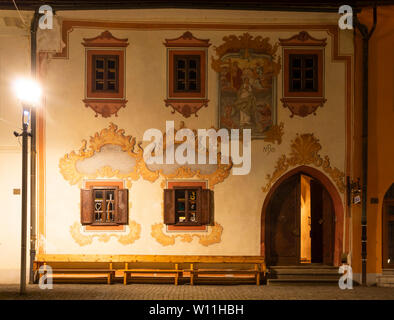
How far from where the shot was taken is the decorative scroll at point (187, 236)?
1280cm

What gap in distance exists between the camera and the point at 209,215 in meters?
12.8

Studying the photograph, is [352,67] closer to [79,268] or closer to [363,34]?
[363,34]

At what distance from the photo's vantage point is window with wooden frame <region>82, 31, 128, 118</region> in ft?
42.2

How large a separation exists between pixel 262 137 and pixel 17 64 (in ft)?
23.9

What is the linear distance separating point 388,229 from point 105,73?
9.46 m

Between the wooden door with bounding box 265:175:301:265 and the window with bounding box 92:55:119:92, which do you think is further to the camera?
the wooden door with bounding box 265:175:301:265

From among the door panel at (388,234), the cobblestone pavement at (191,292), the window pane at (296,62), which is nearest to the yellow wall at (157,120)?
the window pane at (296,62)

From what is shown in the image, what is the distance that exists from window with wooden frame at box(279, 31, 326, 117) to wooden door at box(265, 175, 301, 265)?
214 centimetres

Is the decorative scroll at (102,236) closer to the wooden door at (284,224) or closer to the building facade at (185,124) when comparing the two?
the building facade at (185,124)

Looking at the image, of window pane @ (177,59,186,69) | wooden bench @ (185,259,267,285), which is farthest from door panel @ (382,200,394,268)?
window pane @ (177,59,186,69)

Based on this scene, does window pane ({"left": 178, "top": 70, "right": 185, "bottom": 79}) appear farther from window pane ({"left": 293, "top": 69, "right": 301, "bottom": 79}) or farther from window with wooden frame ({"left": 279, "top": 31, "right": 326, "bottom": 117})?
window pane ({"left": 293, "top": 69, "right": 301, "bottom": 79})

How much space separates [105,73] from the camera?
42.5 ft

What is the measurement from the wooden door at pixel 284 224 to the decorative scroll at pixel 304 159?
532 millimetres

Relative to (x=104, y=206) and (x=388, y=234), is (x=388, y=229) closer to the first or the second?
(x=388, y=234)
